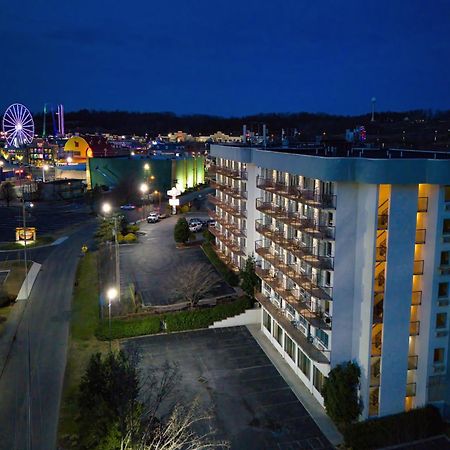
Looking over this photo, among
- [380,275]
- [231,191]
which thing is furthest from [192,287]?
[380,275]

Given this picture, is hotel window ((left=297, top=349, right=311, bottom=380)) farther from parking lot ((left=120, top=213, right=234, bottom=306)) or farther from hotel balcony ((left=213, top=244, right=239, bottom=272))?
hotel balcony ((left=213, top=244, right=239, bottom=272))

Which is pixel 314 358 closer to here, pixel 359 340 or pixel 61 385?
pixel 359 340

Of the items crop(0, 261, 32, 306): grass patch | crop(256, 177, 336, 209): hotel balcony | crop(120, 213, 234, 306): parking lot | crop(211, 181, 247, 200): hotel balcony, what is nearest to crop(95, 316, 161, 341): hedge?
crop(120, 213, 234, 306): parking lot

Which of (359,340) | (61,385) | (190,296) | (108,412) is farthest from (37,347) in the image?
(359,340)

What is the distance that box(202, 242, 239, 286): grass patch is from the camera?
36812 mm

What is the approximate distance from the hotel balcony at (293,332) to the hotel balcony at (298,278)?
2514 mm

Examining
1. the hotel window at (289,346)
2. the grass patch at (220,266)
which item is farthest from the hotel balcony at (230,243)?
the hotel window at (289,346)

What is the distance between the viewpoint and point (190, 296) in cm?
3192

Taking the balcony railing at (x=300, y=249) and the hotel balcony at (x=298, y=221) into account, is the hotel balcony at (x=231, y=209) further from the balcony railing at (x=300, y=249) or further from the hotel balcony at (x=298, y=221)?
the balcony railing at (x=300, y=249)

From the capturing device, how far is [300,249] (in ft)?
78.4

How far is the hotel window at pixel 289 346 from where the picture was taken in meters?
25.7

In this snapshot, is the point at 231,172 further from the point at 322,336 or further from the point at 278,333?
the point at 322,336

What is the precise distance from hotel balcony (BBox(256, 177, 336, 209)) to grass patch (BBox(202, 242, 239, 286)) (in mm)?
9115

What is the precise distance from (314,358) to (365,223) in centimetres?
617
